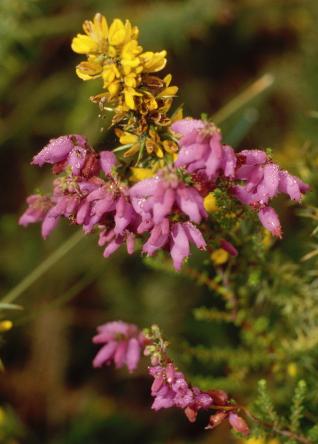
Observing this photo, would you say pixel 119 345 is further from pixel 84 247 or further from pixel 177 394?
pixel 84 247

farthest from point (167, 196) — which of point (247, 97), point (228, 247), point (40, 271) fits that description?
point (247, 97)

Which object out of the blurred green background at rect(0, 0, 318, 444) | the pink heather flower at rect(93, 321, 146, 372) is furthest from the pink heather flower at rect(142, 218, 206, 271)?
the blurred green background at rect(0, 0, 318, 444)

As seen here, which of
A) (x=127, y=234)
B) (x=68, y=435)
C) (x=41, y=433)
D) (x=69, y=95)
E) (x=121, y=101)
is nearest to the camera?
(x=121, y=101)

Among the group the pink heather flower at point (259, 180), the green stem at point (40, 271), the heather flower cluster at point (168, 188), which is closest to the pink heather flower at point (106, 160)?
the heather flower cluster at point (168, 188)

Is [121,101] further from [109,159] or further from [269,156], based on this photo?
[269,156]

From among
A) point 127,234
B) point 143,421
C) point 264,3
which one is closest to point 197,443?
point 143,421

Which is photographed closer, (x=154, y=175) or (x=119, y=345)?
(x=154, y=175)
